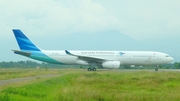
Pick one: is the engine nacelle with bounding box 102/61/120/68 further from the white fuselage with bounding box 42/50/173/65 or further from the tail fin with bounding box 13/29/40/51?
the tail fin with bounding box 13/29/40/51

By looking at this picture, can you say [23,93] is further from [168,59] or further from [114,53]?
[168,59]

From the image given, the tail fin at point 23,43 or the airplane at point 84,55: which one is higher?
the tail fin at point 23,43

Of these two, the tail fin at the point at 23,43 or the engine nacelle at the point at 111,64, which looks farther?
the tail fin at the point at 23,43

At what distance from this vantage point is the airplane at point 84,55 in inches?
1855

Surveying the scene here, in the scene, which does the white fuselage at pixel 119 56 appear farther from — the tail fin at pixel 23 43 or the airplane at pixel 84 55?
the tail fin at pixel 23 43

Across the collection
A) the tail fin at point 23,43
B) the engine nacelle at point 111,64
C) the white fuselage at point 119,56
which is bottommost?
the engine nacelle at point 111,64

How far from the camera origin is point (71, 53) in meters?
46.9

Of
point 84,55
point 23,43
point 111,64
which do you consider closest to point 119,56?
point 111,64

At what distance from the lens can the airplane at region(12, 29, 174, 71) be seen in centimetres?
4712

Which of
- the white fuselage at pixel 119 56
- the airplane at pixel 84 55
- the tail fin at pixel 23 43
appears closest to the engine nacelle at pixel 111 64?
the airplane at pixel 84 55

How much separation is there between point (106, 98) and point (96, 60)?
31.8 m

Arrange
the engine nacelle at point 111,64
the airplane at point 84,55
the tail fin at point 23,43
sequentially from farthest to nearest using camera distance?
the tail fin at point 23,43 → the airplane at point 84,55 → the engine nacelle at point 111,64

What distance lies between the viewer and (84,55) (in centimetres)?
4762

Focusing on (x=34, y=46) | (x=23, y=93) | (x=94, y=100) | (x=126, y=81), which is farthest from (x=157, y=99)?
(x=34, y=46)
